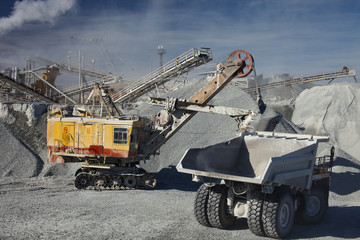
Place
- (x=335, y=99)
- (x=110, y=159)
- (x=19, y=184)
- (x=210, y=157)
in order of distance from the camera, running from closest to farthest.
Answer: (x=210, y=157), (x=110, y=159), (x=19, y=184), (x=335, y=99)

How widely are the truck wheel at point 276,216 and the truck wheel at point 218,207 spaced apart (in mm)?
1216

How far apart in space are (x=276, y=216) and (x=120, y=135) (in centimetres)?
819

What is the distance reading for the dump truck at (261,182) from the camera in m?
8.22

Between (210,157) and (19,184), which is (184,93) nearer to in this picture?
(19,184)

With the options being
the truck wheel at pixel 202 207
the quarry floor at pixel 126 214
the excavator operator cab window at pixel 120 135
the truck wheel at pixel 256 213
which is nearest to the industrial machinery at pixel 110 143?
the excavator operator cab window at pixel 120 135

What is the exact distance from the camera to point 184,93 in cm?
2894

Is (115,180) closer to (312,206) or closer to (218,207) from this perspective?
(218,207)

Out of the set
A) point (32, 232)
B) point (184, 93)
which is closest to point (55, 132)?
point (32, 232)

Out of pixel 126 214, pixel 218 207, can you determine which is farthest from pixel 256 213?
pixel 126 214

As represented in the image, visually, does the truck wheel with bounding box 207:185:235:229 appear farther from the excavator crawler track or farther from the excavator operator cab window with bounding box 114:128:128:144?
the excavator operator cab window with bounding box 114:128:128:144

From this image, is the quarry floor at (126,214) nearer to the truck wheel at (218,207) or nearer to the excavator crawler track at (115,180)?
the truck wheel at (218,207)

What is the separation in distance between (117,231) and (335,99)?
28.3m

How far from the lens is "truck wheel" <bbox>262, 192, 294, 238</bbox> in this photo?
818cm

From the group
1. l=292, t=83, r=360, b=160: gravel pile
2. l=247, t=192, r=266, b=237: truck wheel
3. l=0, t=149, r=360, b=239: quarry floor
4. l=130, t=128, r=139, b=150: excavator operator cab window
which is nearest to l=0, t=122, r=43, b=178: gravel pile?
l=0, t=149, r=360, b=239: quarry floor
